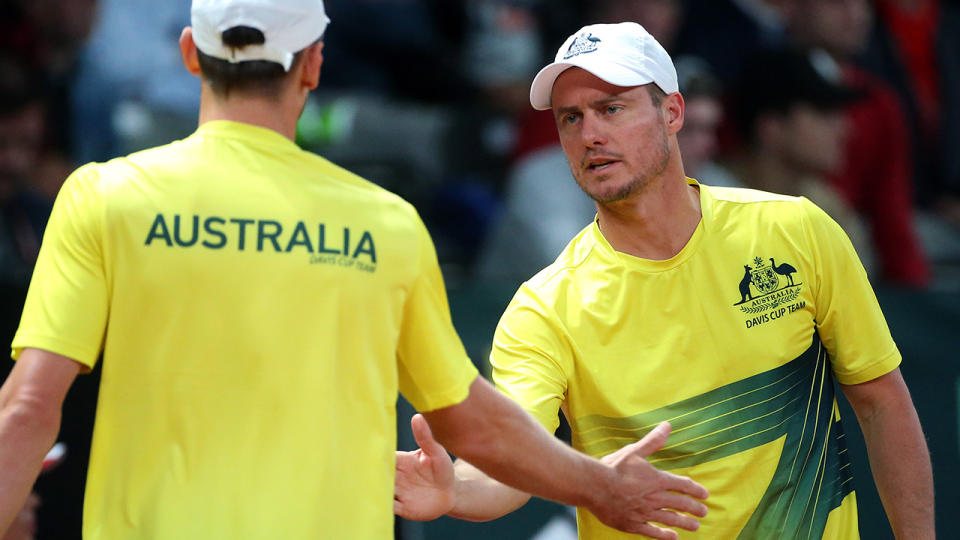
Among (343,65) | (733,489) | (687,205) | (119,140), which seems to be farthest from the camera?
(343,65)

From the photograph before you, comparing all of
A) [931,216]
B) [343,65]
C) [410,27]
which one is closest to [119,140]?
[343,65]

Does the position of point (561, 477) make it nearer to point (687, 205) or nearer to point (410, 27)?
point (687, 205)

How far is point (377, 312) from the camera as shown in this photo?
2.60m

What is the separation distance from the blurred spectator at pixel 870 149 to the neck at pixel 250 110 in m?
5.10

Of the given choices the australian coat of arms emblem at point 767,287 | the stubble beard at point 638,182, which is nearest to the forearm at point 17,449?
the stubble beard at point 638,182

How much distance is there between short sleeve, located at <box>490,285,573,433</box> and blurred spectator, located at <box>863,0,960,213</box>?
522 centimetres

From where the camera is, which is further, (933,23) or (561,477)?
(933,23)

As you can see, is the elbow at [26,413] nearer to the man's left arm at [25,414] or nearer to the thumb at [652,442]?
the man's left arm at [25,414]

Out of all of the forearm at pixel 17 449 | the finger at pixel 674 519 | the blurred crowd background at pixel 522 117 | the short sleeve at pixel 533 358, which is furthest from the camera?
the blurred crowd background at pixel 522 117

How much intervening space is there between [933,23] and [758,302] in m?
5.51

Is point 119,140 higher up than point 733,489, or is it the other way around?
point 119,140

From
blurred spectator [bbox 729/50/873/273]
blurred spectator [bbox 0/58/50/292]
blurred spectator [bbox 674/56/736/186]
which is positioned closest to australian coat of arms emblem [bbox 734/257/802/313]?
blurred spectator [bbox 674/56/736/186]

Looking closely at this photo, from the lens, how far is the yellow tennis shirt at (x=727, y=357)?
3.46 metres

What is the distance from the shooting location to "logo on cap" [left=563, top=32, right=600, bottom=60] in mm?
3570
